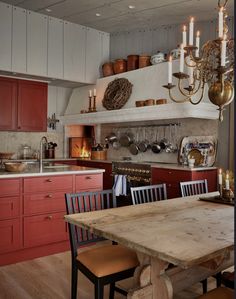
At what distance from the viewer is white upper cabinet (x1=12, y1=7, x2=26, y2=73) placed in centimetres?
511

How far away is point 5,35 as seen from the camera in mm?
5023

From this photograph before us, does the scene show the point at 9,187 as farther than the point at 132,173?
No

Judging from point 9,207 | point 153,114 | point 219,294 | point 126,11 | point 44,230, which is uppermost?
point 126,11

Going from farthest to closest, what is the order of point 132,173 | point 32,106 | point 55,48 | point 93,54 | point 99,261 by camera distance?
1. point 93,54
2. point 32,106
3. point 55,48
4. point 132,173
5. point 99,261

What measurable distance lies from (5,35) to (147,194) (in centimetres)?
370

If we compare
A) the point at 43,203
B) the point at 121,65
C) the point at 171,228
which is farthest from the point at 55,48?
the point at 171,228

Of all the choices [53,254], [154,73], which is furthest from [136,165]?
[53,254]

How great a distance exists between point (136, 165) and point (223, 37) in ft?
10.2

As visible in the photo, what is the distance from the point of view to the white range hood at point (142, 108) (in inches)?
172

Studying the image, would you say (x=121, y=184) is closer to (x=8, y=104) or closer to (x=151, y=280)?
(x=8, y=104)

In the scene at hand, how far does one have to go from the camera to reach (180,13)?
4758mm

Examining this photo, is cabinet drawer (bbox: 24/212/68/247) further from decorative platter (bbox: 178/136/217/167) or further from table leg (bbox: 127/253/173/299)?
decorative platter (bbox: 178/136/217/167)

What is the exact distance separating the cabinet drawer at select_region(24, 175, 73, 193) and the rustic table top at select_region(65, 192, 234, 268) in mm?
1433

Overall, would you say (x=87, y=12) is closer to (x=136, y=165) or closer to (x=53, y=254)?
(x=136, y=165)
